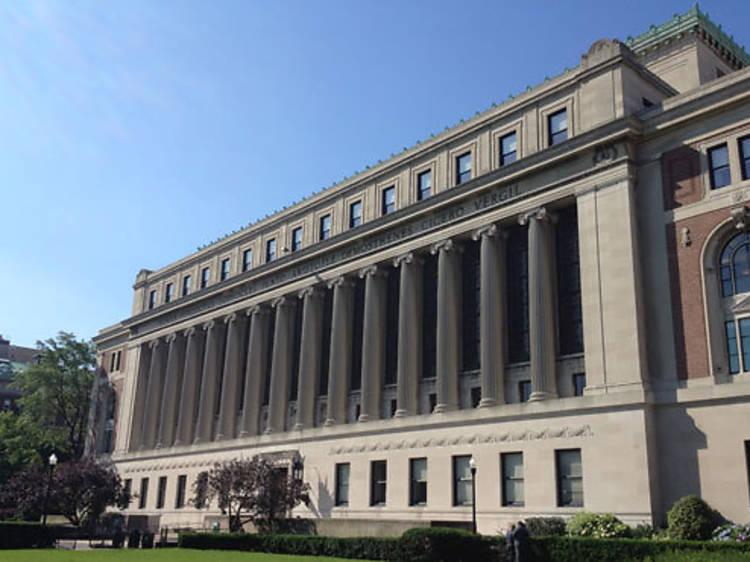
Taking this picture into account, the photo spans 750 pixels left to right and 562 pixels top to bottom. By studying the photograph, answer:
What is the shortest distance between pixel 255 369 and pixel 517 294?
2593cm

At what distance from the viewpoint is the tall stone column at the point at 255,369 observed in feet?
206

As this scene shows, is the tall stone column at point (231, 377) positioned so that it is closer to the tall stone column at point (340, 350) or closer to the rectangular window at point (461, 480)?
the tall stone column at point (340, 350)

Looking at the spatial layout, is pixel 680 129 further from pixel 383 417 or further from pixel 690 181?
pixel 383 417

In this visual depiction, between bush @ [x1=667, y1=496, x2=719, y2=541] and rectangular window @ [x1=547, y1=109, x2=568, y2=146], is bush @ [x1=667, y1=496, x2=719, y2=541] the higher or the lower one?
the lower one

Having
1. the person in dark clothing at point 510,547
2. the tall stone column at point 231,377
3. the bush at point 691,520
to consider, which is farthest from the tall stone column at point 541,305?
the tall stone column at point 231,377

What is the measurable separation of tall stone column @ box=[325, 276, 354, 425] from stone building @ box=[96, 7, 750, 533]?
0.54 feet

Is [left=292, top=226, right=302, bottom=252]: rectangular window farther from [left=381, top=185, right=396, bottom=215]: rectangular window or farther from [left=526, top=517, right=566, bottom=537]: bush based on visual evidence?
[left=526, top=517, right=566, bottom=537]: bush

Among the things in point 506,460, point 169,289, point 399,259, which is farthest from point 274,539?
point 169,289

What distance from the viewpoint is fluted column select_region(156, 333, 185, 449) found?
7350 cm

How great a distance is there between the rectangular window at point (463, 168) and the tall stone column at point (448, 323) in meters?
4.52

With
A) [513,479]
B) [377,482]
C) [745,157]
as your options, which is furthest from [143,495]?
[745,157]

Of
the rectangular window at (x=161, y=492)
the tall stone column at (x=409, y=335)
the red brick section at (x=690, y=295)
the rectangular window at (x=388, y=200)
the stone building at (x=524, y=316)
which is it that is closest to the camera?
the red brick section at (x=690, y=295)

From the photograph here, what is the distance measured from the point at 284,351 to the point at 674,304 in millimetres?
32701

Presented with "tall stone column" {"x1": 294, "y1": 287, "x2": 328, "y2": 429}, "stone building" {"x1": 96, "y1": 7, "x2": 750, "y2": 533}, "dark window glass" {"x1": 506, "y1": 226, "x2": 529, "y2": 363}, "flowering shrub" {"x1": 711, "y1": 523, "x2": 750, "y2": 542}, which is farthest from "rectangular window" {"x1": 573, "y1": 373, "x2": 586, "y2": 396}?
"tall stone column" {"x1": 294, "y1": 287, "x2": 328, "y2": 429}
